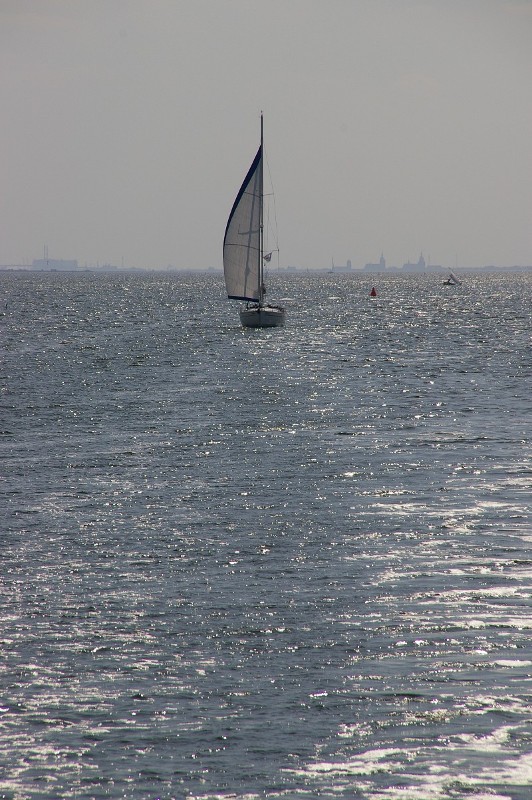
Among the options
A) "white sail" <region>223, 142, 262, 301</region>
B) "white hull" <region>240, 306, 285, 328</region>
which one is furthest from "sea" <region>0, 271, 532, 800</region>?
"white hull" <region>240, 306, 285, 328</region>

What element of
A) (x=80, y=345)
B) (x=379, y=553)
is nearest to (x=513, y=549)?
(x=379, y=553)

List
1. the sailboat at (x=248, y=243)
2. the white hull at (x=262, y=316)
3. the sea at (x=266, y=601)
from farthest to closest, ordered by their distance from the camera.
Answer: the white hull at (x=262, y=316) → the sailboat at (x=248, y=243) → the sea at (x=266, y=601)

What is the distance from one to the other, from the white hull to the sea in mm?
48015

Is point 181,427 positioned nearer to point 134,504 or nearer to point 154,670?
point 134,504

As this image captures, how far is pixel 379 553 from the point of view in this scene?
84.6ft

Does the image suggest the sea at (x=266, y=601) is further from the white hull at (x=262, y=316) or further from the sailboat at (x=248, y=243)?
the white hull at (x=262, y=316)

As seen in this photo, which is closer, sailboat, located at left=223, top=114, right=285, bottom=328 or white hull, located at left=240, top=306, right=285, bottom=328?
sailboat, located at left=223, top=114, right=285, bottom=328

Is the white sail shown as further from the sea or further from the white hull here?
the sea

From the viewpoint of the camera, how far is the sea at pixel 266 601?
15047mm

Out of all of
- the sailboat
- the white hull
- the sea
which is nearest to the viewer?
the sea

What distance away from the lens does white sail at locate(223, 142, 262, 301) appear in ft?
324

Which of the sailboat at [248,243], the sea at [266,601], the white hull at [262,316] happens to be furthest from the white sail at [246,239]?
the sea at [266,601]

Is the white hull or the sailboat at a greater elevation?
the sailboat

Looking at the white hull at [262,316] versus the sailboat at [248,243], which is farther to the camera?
the white hull at [262,316]
